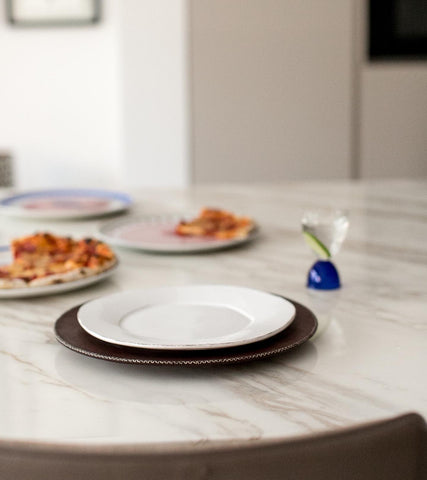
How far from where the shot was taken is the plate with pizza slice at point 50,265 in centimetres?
105

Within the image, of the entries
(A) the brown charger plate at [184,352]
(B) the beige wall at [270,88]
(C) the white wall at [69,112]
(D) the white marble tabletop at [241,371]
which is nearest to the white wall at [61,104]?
(C) the white wall at [69,112]

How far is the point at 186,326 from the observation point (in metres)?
0.89

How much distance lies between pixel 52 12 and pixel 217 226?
2.82 meters

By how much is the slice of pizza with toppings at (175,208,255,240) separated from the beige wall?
2.02m

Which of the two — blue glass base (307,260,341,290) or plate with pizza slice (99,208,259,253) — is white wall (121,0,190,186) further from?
blue glass base (307,260,341,290)

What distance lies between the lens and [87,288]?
1.13 m

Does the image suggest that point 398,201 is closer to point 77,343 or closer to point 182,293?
point 182,293

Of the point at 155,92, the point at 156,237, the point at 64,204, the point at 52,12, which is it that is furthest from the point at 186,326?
the point at 52,12

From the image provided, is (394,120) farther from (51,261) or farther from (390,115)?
(51,261)

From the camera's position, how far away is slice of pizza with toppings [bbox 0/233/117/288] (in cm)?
107

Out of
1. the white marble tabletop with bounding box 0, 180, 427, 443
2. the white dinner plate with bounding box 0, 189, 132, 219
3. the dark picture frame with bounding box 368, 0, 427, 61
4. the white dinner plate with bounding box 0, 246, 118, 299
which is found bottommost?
the white marble tabletop with bounding box 0, 180, 427, 443

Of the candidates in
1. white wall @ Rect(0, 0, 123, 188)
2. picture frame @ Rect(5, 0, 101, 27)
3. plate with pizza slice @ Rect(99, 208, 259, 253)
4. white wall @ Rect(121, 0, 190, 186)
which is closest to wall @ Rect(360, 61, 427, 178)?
white wall @ Rect(121, 0, 190, 186)

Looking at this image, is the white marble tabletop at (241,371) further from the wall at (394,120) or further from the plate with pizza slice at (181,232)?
the wall at (394,120)

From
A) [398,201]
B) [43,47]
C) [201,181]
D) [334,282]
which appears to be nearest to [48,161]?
[43,47]
